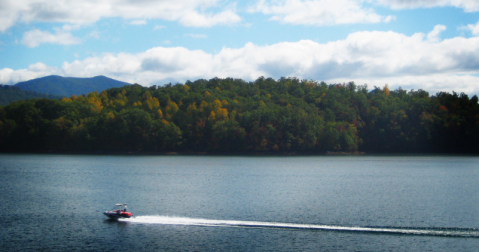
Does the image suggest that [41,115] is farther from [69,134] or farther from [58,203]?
[58,203]

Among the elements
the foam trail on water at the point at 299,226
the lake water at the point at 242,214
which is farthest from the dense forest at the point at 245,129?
the foam trail on water at the point at 299,226

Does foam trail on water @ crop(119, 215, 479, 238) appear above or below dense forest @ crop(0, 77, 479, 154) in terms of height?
below

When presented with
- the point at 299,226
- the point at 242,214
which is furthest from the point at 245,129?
the point at 299,226

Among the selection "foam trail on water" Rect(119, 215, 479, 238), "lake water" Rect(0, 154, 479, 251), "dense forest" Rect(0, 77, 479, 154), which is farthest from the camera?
"dense forest" Rect(0, 77, 479, 154)

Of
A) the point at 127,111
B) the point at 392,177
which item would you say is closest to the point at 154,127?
the point at 127,111

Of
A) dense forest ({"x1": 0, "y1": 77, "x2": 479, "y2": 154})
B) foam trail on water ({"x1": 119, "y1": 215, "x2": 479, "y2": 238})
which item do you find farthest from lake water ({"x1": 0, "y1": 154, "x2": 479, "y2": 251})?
dense forest ({"x1": 0, "y1": 77, "x2": 479, "y2": 154})

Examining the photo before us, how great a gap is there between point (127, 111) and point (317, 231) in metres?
120

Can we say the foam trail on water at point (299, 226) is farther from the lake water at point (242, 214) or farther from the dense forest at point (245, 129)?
the dense forest at point (245, 129)

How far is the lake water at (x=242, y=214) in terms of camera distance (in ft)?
99.0

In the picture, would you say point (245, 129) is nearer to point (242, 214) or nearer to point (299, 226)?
point (242, 214)

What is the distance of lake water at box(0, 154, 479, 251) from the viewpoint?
30172mm

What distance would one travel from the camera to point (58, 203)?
147ft

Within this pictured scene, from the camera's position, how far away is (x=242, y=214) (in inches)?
1533

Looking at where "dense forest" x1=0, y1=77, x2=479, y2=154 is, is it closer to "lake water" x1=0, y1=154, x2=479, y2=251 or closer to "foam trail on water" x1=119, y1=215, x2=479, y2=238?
"lake water" x1=0, y1=154, x2=479, y2=251
